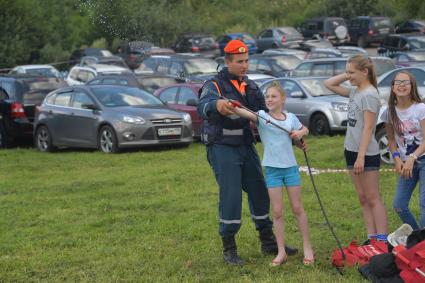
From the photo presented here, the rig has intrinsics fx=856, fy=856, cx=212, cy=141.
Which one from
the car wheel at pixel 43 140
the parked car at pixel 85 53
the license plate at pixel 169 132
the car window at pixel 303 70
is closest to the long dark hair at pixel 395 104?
the license plate at pixel 169 132

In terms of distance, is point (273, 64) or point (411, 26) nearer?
point (273, 64)

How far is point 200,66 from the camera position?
2786cm

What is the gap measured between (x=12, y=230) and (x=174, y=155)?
303 inches

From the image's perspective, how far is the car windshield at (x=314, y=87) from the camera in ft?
65.7

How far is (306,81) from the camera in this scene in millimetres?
20609

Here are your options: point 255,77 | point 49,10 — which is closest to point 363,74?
point 255,77

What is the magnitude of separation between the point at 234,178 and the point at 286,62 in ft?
82.6

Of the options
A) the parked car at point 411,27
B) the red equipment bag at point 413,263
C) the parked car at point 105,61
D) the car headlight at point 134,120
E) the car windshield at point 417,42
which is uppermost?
the red equipment bag at point 413,263

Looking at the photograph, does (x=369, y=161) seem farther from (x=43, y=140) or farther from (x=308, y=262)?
(x=43, y=140)

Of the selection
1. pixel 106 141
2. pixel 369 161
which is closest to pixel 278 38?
pixel 106 141

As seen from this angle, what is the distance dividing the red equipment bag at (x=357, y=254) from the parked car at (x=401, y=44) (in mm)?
29986

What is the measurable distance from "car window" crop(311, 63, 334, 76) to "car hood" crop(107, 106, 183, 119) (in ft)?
26.1

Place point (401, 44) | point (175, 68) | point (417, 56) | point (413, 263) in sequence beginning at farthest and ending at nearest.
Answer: point (401, 44)
point (417, 56)
point (175, 68)
point (413, 263)

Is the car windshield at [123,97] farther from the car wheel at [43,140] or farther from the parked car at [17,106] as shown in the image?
the parked car at [17,106]
